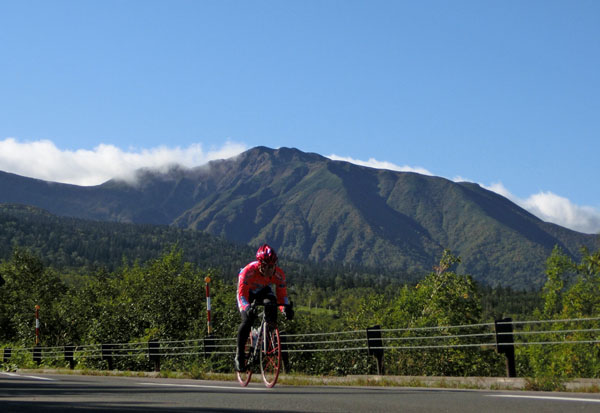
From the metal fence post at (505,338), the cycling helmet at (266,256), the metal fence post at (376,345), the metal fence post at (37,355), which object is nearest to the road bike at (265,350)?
the cycling helmet at (266,256)

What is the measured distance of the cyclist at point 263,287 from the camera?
10.5 meters

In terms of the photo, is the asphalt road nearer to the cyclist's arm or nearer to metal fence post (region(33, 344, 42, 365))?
the cyclist's arm

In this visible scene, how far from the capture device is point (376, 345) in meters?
14.4

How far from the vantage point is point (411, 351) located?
1137 inches

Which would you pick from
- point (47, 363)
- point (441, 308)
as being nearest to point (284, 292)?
point (47, 363)

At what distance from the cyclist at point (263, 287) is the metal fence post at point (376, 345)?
3953 mm

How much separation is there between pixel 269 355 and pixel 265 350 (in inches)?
4.6

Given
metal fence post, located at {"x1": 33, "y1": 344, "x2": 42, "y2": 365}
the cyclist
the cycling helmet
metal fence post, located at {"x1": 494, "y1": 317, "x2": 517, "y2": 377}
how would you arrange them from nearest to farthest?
the cycling helmet
the cyclist
metal fence post, located at {"x1": 494, "y1": 317, "x2": 517, "y2": 377}
metal fence post, located at {"x1": 33, "y1": 344, "x2": 42, "y2": 365}

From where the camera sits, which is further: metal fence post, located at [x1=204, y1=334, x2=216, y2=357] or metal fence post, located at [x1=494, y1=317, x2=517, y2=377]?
metal fence post, located at [x1=204, y1=334, x2=216, y2=357]

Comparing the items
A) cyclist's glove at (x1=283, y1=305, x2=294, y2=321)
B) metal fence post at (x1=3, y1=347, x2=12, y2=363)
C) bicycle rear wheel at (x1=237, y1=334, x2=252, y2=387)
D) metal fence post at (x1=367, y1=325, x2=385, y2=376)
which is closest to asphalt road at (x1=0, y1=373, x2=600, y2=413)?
cyclist's glove at (x1=283, y1=305, x2=294, y2=321)

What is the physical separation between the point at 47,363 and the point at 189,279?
10.9 metres

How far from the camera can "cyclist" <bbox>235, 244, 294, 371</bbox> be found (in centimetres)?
1054

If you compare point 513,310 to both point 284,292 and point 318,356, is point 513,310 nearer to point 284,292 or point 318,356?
point 318,356

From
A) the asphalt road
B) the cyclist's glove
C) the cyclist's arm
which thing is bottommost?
the asphalt road
